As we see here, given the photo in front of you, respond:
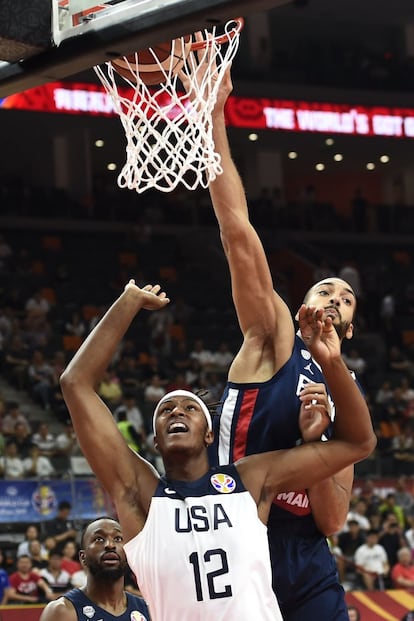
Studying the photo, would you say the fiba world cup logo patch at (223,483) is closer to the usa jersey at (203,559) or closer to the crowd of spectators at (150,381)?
the usa jersey at (203,559)

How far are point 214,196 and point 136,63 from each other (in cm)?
62

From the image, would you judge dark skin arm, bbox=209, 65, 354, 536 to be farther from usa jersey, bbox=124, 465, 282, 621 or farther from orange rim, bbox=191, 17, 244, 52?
usa jersey, bbox=124, 465, 282, 621

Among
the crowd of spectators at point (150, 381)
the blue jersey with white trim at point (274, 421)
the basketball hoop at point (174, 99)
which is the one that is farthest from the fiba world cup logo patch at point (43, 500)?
the blue jersey with white trim at point (274, 421)

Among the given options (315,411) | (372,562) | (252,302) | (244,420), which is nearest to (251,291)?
(252,302)

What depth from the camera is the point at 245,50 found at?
25875mm

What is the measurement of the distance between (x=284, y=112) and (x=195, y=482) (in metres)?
19.5

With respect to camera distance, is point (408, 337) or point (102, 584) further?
point (408, 337)

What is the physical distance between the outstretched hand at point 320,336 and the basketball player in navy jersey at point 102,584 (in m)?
1.92

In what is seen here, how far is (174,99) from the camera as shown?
4.79 meters

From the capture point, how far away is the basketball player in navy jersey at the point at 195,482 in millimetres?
3836

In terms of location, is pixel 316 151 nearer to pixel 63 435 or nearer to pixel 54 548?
pixel 63 435

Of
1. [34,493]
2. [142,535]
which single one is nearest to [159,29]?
[142,535]

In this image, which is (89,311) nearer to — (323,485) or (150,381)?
(150,381)

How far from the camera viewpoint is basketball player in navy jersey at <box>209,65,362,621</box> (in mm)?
4461
